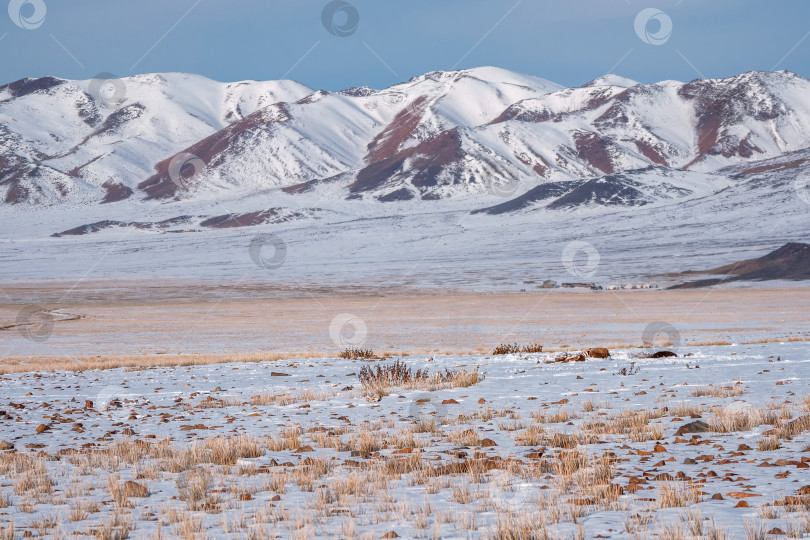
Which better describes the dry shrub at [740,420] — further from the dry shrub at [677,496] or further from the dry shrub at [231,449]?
the dry shrub at [231,449]

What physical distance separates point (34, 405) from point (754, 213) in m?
144

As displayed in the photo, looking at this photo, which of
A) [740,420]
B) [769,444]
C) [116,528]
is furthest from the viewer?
[740,420]

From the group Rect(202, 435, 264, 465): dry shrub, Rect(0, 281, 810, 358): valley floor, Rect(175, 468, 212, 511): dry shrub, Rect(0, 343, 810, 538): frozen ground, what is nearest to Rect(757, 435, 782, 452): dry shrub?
Rect(0, 343, 810, 538): frozen ground

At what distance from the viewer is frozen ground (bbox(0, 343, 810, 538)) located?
Result: 629cm

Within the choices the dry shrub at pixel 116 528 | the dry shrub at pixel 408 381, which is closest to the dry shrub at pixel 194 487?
the dry shrub at pixel 116 528

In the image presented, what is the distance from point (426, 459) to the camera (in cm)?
867

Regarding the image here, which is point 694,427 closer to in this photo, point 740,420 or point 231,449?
point 740,420

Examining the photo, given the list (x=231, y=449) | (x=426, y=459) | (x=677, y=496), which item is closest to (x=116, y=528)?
(x=231, y=449)

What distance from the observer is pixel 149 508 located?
6.95 m

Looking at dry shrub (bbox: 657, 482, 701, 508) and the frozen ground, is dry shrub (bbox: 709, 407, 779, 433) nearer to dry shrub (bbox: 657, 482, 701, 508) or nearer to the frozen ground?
the frozen ground

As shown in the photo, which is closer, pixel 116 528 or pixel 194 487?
pixel 116 528

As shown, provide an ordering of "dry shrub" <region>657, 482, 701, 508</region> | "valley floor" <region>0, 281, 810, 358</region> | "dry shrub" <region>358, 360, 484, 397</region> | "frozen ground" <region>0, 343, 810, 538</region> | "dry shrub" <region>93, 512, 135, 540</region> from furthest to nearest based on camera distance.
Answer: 1. "valley floor" <region>0, 281, 810, 358</region>
2. "dry shrub" <region>358, 360, 484, 397</region>
3. "dry shrub" <region>657, 482, 701, 508</region>
4. "frozen ground" <region>0, 343, 810, 538</region>
5. "dry shrub" <region>93, 512, 135, 540</region>

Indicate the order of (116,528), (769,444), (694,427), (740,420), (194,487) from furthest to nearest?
1. (740,420)
2. (694,427)
3. (769,444)
4. (194,487)
5. (116,528)

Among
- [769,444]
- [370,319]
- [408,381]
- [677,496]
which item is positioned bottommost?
[677,496]
